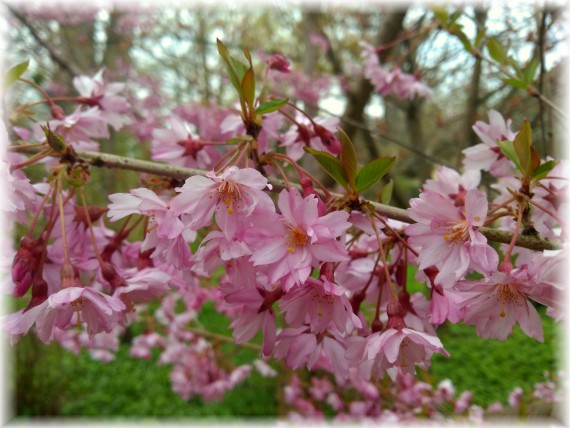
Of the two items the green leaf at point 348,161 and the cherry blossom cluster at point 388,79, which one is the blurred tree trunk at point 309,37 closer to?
the cherry blossom cluster at point 388,79

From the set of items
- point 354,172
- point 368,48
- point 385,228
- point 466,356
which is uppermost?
point 368,48

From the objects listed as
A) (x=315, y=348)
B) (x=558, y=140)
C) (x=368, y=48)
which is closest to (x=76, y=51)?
(x=368, y=48)

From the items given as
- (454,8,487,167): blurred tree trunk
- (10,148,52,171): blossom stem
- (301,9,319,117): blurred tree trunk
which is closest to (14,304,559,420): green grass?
(454,8,487,167): blurred tree trunk

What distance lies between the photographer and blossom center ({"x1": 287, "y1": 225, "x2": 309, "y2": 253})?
0.73 m

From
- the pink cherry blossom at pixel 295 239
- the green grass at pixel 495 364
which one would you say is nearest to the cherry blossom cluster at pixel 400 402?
the green grass at pixel 495 364

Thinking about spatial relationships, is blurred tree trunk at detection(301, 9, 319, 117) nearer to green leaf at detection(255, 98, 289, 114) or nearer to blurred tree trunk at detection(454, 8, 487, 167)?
blurred tree trunk at detection(454, 8, 487, 167)

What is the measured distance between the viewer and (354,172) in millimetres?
751

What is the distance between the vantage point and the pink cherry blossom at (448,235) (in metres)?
0.75

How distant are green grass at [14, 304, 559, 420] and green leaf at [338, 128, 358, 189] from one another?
3.69 m

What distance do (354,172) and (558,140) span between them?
6.61 feet

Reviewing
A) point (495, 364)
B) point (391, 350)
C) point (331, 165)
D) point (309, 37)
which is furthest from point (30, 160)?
point (495, 364)

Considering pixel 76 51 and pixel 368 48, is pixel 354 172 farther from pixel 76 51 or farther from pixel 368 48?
pixel 76 51

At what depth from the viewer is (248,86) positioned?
84 centimetres

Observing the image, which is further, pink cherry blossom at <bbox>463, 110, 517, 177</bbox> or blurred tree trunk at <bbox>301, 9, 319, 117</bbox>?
blurred tree trunk at <bbox>301, 9, 319, 117</bbox>
